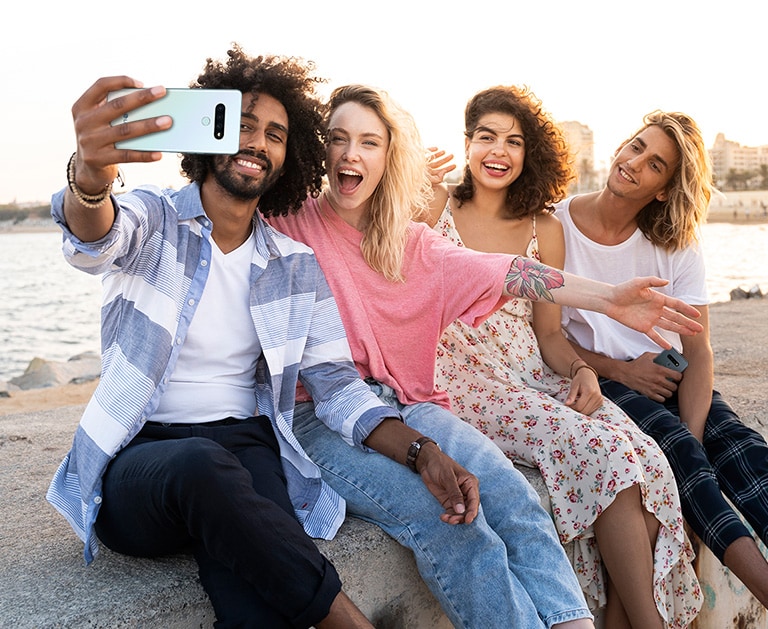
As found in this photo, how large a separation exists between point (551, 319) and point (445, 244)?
2.52ft

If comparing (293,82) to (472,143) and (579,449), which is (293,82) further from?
(579,449)

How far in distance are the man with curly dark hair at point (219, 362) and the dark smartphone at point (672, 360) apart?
175 cm

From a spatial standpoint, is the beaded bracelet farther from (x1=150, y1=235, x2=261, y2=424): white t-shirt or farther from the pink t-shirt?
the pink t-shirt

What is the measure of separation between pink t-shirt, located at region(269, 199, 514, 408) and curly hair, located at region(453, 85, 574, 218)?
2.53 feet

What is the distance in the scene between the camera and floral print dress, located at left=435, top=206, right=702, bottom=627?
3.27 meters

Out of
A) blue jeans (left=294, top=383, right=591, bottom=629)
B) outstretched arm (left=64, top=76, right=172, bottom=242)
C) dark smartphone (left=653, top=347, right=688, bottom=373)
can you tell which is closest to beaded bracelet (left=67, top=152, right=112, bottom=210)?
outstretched arm (left=64, top=76, right=172, bottom=242)

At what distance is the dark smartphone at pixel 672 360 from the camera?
4.08 meters

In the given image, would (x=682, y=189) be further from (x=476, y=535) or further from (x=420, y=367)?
(x=476, y=535)

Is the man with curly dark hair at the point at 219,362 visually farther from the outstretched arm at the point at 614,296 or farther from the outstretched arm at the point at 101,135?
the outstretched arm at the point at 614,296

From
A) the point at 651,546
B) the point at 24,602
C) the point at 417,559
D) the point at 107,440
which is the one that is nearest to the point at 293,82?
the point at 107,440

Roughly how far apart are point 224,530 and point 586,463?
162 cm

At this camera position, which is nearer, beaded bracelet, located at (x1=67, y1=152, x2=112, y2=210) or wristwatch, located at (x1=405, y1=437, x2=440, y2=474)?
beaded bracelet, located at (x1=67, y1=152, x2=112, y2=210)

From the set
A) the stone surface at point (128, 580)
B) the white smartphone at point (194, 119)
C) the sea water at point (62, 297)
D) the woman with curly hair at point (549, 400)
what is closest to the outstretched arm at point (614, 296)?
the woman with curly hair at point (549, 400)

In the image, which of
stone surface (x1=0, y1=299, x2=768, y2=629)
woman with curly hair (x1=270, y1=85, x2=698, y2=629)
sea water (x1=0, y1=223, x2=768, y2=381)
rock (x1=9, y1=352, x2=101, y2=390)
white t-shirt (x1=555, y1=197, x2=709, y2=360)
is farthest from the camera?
sea water (x1=0, y1=223, x2=768, y2=381)
